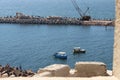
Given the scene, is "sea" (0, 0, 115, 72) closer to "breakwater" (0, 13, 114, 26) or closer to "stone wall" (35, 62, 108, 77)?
"breakwater" (0, 13, 114, 26)

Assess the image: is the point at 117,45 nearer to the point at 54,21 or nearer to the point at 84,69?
the point at 84,69

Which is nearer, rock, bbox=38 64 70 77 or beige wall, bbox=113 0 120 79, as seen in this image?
beige wall, bbox=113 0 120 79

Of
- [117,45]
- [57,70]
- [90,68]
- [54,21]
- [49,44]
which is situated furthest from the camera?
[54,21]

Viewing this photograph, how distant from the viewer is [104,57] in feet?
163

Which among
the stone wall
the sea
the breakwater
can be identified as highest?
the stone wall

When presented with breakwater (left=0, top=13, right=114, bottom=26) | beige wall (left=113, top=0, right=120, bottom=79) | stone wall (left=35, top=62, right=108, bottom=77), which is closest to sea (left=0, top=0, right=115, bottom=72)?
breakwater (left=0, top=13, right=114, bottom=26)

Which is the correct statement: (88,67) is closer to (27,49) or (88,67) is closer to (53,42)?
(27,49)

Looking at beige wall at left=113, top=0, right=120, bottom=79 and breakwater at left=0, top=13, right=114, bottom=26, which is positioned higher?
beige wall at left=113, top=0, right=120, bottom=79

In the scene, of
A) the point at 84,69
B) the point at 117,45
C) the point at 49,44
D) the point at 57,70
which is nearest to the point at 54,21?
the point at 49,44

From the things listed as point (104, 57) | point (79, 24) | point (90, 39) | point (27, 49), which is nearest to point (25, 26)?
point (79, 24)

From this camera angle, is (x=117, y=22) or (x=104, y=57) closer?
(x=117, y=22)

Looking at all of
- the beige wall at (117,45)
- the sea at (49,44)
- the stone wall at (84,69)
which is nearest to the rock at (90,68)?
the stone wall at (84,69)

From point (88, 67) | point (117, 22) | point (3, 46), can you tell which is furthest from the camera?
point (3, 46)

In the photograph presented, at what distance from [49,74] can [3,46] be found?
55003 mm
